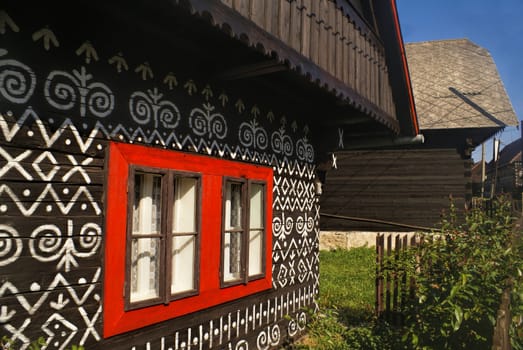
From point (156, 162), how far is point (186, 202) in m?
0.61

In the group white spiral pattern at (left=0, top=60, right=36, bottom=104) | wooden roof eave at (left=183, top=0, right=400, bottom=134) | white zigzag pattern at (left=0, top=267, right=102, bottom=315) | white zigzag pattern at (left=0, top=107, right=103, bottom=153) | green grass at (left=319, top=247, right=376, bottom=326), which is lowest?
green grass at (left=319, top=247, right=376, bottom=326)

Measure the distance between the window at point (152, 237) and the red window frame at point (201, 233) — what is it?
2.4 inches

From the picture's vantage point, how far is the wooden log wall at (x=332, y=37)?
150 inches

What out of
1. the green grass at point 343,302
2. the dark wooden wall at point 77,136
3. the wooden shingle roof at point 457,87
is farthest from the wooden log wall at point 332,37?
the wooden shingle roof at point 457,87

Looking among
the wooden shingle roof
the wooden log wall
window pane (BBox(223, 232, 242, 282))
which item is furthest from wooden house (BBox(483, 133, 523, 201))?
window pane (BBox(223, 232, 242, 282))

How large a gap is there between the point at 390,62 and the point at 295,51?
134 inches

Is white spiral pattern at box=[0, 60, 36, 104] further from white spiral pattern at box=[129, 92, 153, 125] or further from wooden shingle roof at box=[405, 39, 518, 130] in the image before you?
wooden shingle roof at box=[405, 39, 518, 130]

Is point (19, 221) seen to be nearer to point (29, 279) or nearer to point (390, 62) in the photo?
point (29, 279)

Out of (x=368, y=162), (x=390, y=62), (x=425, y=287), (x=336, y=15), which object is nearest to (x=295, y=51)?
(x=336, y=15)

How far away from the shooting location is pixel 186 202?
13.3ft

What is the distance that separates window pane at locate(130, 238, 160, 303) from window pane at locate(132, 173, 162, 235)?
10 centimetres

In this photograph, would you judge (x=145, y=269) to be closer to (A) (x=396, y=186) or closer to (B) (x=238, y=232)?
(B) (x=238, y=232)

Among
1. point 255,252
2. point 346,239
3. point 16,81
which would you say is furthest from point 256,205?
point 346,239

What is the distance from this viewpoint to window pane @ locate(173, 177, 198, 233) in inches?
157
